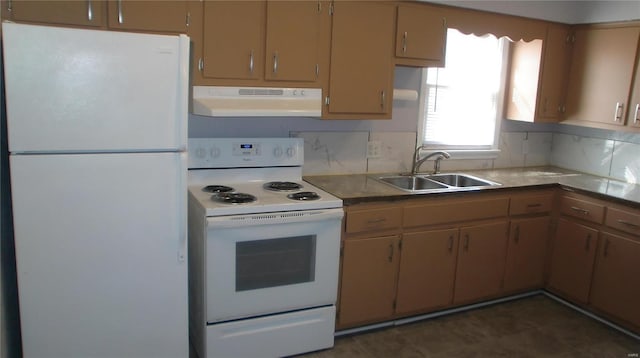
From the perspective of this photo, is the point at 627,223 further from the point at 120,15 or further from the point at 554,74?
the point at 120,15

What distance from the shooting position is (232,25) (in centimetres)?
269

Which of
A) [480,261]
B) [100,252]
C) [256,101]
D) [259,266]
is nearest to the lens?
[100,252]

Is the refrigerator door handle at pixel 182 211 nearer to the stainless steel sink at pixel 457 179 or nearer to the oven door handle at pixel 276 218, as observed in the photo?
the oven door handle at pixel 276 218

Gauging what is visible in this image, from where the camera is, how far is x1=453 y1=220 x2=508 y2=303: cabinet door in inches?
130

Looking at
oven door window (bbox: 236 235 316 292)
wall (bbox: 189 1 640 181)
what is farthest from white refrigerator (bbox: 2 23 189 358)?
wall (bbox: 189 1 640 181)

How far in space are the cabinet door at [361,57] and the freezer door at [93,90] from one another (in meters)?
1.07

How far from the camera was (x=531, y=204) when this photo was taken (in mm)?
3479

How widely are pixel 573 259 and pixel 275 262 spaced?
217cm

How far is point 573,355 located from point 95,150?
2.81 m

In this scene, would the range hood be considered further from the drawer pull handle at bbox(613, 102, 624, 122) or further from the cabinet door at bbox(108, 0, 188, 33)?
the drawer pull handle at bbox(613, 102, 624, 122)

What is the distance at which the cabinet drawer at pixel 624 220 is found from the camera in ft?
10.2

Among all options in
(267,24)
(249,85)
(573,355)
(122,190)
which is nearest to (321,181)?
(249,85)

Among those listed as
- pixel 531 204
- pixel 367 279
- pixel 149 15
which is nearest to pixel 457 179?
pixel 531 204

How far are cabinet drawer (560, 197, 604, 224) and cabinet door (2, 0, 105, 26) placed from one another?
123 inches
